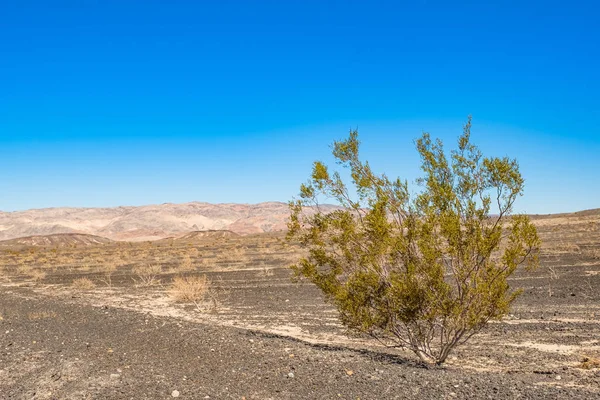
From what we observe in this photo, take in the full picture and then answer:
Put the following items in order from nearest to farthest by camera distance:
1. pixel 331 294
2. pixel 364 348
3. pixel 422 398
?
1. pixel 422 398
2. pixel 331 294
3. pixel 364 348

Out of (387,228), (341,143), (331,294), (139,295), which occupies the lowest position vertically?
(139,295)

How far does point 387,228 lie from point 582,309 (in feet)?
28.0

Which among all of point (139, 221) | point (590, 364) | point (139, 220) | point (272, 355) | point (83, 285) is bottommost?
point (83, 285)

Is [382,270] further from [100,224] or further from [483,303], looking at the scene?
[100,224]

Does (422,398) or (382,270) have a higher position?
(382,270)

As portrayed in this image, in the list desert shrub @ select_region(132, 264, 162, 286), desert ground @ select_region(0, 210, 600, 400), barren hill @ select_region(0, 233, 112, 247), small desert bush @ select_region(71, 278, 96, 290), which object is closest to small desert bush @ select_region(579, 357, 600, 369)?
desert ground @ select_region(0, 210, 600, 400)

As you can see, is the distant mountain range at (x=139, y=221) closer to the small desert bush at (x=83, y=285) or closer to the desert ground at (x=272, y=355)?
the small desert bush at (x=83, y=285)

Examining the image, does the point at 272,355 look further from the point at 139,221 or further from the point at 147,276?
the point at 139,221

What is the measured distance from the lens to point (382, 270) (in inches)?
356

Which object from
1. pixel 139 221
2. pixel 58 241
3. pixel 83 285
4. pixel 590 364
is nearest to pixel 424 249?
pixel 590 364

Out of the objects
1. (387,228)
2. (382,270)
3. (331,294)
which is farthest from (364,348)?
(387,228)

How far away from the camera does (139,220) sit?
162 m

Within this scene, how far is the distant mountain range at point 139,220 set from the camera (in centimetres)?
14226

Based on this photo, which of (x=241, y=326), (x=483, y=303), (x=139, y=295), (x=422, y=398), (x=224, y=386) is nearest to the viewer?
(x=422, y=398)
